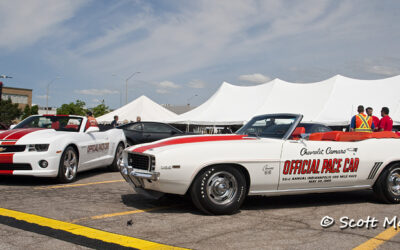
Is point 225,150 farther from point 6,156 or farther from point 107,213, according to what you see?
point 6,156

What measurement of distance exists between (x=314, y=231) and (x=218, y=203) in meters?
1.15

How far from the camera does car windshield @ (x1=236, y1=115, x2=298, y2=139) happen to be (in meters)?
Answer: 5.59

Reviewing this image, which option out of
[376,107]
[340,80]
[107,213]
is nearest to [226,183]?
[107,213]

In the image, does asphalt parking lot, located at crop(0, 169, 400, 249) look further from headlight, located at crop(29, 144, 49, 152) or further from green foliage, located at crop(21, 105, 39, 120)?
green foliage, located at crop(21, 105, 39, 120)

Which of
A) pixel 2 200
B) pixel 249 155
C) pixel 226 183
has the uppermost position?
pixel 249 155

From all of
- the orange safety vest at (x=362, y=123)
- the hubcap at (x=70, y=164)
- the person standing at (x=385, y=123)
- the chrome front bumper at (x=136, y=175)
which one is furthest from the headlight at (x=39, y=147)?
the person standing at (x=385, y=123)

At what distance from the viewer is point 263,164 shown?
16.5 feet

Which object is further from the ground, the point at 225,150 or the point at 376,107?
the point at 376,107

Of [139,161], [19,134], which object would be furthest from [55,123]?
[139,161]

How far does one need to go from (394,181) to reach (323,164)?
4.68ft

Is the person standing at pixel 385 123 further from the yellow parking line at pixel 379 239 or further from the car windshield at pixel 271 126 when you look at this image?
the yellow parking line at pixel 379 239

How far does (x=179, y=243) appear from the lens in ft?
12.0

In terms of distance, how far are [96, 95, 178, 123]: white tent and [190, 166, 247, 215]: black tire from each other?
85.3 feet

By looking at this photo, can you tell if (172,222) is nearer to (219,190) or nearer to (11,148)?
(219,190)
